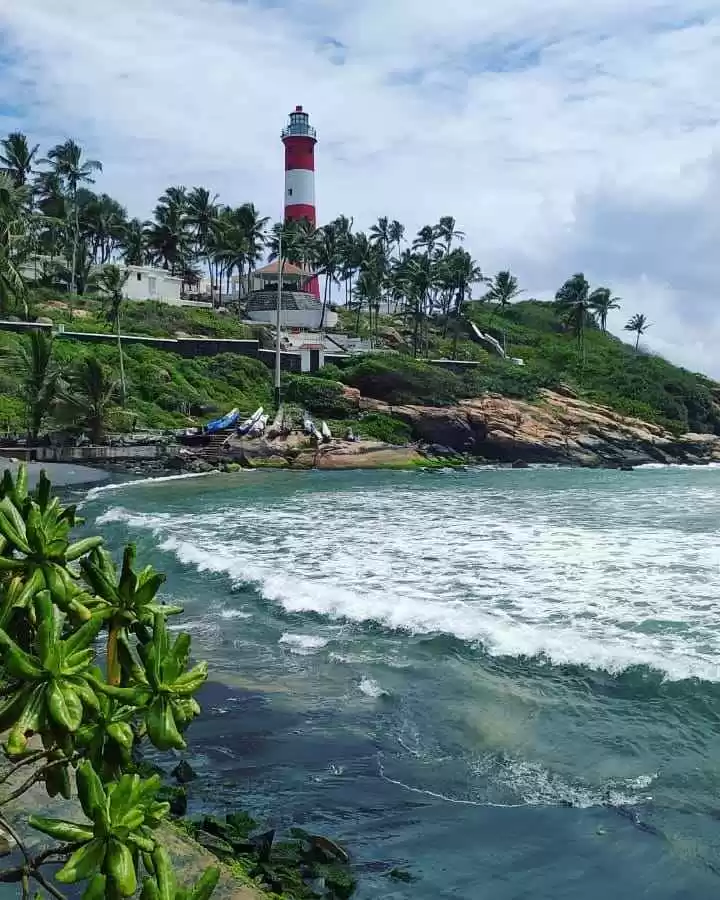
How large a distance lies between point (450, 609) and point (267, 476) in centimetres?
2612

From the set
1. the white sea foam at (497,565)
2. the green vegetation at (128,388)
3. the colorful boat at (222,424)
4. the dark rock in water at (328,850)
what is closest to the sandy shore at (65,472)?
the green vegetation at (128,388)

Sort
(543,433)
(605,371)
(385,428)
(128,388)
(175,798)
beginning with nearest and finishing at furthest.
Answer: (175,798) → (128,388) → (385,428) → (543,433) → (605,371)

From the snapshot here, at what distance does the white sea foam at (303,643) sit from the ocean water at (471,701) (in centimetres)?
4

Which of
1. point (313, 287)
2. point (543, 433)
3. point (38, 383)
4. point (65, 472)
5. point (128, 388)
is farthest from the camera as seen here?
point (313, 287)

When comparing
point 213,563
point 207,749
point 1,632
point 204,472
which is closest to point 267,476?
point 204,472

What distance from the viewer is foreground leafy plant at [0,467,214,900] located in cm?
240

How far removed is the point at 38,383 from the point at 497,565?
28490mm

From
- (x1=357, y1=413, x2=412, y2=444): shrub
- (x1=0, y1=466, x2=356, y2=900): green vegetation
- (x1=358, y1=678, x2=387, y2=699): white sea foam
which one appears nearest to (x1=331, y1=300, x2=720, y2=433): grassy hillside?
(x1=357, y1=413, x2=412, y2=444): shrub

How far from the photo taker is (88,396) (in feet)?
128

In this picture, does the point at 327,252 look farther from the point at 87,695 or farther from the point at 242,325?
the point at 87,695

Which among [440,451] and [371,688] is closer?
[371,688]

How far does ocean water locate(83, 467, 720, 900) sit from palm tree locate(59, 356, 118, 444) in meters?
20.9

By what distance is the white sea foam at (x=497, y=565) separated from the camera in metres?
11.0

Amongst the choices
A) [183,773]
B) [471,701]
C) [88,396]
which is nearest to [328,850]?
[183,773]
